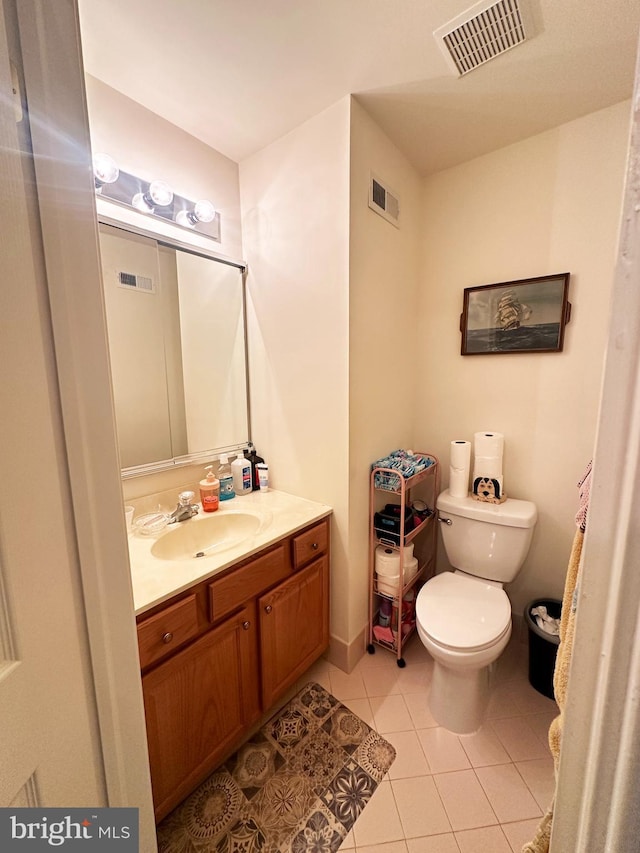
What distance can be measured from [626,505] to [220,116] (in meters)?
1.88

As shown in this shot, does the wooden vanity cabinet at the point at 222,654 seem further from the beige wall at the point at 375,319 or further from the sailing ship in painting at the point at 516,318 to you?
the sailing ship in painting at the point at 516,318

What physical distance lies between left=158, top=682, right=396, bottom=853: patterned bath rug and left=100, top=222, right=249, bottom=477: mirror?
1.18 m

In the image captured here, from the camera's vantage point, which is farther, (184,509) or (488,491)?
(488,491)

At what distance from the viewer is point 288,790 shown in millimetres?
1158

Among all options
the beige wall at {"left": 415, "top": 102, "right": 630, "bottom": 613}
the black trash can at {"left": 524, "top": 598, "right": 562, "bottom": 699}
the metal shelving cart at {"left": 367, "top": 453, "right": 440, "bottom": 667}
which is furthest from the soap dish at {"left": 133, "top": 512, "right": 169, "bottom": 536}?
the black trash can at {"left": 524, "top": 598, "right": 562, "bottom": 699}

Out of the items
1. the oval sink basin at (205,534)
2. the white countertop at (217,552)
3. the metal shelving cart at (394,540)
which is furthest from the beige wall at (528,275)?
the oval sink basin at (205,534)

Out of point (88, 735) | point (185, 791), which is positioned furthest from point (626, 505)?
point (185, 791)

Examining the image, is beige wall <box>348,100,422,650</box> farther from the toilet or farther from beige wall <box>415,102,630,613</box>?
the toilet

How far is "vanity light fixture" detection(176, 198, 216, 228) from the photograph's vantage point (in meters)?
1.51

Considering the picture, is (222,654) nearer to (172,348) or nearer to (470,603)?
(470,603)

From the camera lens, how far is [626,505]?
1.13 feet

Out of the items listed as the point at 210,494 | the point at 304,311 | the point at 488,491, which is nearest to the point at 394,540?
the point at 488,491

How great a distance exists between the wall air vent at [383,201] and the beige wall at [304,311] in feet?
0.59

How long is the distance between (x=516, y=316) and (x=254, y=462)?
1.52 metres
